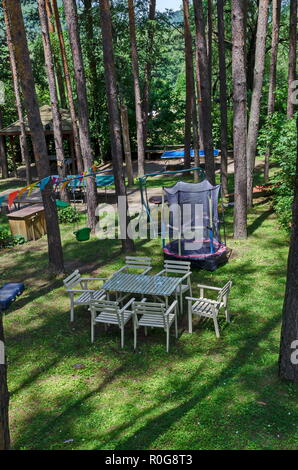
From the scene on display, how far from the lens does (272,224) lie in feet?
48.2

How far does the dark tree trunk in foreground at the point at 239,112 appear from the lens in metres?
12.3

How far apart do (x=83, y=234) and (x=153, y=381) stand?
792 centimetres

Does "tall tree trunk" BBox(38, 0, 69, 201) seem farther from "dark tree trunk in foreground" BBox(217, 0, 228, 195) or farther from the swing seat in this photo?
"dark tree trunk in foreground" BBox(217, 0, 228, 195)

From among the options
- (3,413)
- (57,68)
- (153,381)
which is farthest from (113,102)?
(57,68)

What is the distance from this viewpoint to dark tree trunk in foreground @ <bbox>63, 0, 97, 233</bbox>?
44.9 ft

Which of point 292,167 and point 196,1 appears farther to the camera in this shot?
point 196,1

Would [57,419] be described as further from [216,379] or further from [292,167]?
[292,167]

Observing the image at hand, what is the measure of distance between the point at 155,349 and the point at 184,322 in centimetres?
120

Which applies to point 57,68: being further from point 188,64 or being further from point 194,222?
point 194,222

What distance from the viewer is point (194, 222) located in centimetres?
1241

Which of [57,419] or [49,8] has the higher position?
[49,8]

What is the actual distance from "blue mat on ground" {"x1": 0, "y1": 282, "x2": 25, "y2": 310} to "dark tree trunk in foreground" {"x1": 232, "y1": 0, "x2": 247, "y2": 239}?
6.51m
